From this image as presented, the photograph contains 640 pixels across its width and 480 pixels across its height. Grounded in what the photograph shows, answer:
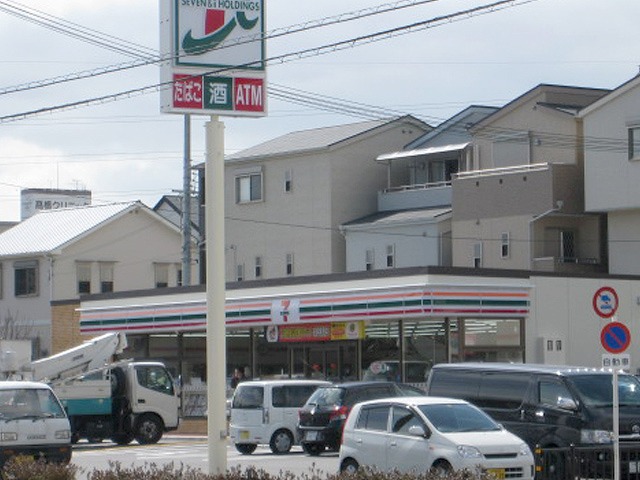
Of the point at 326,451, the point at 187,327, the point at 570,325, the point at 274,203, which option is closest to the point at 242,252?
the point at 274,203

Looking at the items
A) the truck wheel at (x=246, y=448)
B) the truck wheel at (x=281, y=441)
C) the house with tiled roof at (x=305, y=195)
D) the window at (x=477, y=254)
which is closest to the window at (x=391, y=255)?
the house with tiled roof at (x=305, y=195)

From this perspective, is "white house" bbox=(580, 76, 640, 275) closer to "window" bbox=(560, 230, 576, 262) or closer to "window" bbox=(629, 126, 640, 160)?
"window" bbox=(629, 126, 640, 160)

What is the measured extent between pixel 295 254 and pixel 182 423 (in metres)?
16.5

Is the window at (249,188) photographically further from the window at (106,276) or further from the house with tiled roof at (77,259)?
the window at (106,276)

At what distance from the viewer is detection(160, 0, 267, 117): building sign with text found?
52.8 ft

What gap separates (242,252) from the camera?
209 feet

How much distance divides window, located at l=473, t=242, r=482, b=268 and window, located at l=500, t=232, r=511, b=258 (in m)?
1.16

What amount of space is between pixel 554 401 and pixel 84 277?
4293cm

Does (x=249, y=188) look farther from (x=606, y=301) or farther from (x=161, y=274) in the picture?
(x=606, y=301)

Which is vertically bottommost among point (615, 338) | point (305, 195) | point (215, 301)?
point (615, 338)

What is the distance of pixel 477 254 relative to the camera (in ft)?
176

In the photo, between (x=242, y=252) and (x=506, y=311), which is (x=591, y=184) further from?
(x=242, y=252)

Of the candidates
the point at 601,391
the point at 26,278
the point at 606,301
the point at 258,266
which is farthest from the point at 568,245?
the point at 601,391

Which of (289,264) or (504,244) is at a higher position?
(504,244)
